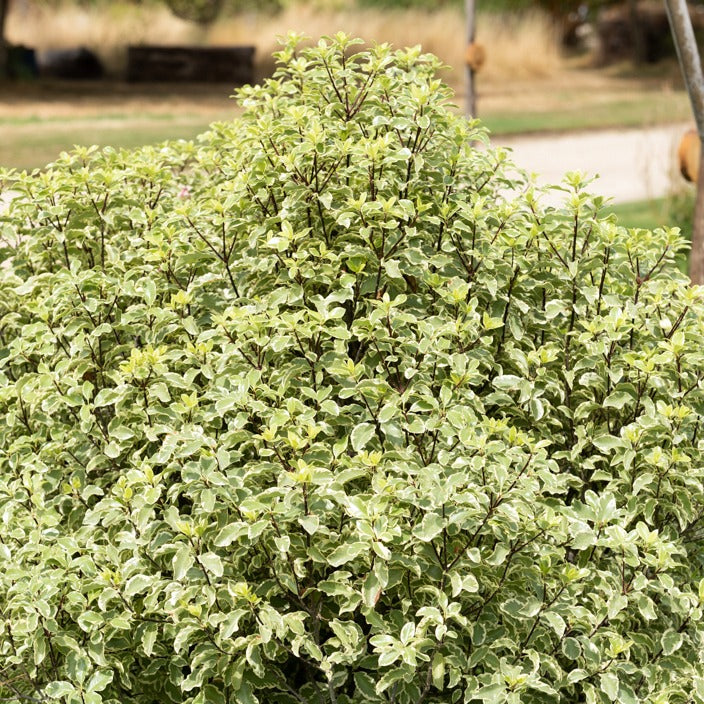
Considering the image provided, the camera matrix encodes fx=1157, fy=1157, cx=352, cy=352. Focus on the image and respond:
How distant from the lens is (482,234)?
346cm

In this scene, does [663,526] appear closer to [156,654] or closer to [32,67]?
[156,654]

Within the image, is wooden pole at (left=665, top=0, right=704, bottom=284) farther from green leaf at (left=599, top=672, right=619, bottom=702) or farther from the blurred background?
the blurred background

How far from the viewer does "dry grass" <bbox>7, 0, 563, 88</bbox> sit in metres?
27.0

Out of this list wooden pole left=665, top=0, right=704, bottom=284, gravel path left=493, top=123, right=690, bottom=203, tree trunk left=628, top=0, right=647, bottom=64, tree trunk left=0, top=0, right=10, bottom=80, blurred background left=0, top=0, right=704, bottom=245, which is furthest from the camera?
tree trunk left=628, top=0, right=647, bottom=64

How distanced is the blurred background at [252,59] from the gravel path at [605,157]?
0.55m

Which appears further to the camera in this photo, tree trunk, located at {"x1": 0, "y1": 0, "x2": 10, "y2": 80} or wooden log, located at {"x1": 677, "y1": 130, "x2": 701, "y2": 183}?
tree trunk, located at {"x1": 0, "y1": 0, "x2": 10, "y2": 80}

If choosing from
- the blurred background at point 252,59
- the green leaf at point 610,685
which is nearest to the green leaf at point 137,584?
the green leaf at point 610,685

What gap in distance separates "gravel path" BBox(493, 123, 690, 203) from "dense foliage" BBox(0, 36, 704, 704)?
9.39 meters

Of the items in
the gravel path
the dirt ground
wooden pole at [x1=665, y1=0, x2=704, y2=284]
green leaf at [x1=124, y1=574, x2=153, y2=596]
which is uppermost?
wooden pole at [x1=665, y1=0, x2=704, y2=284]

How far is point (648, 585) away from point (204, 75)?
23.5 m

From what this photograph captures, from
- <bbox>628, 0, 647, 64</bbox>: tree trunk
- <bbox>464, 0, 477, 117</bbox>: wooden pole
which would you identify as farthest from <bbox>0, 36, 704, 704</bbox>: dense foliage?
<bbox>628, 0, 647, 64</bbox>: tree trunk

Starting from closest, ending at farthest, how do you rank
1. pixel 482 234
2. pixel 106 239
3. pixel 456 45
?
1. pixel 482 234
2. pixel 106 239
3. pixel 456 45

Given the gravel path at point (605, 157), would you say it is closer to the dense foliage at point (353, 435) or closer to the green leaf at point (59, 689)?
the dense foliage at point (353, 435)

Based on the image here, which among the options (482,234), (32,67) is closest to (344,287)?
(482,234)
